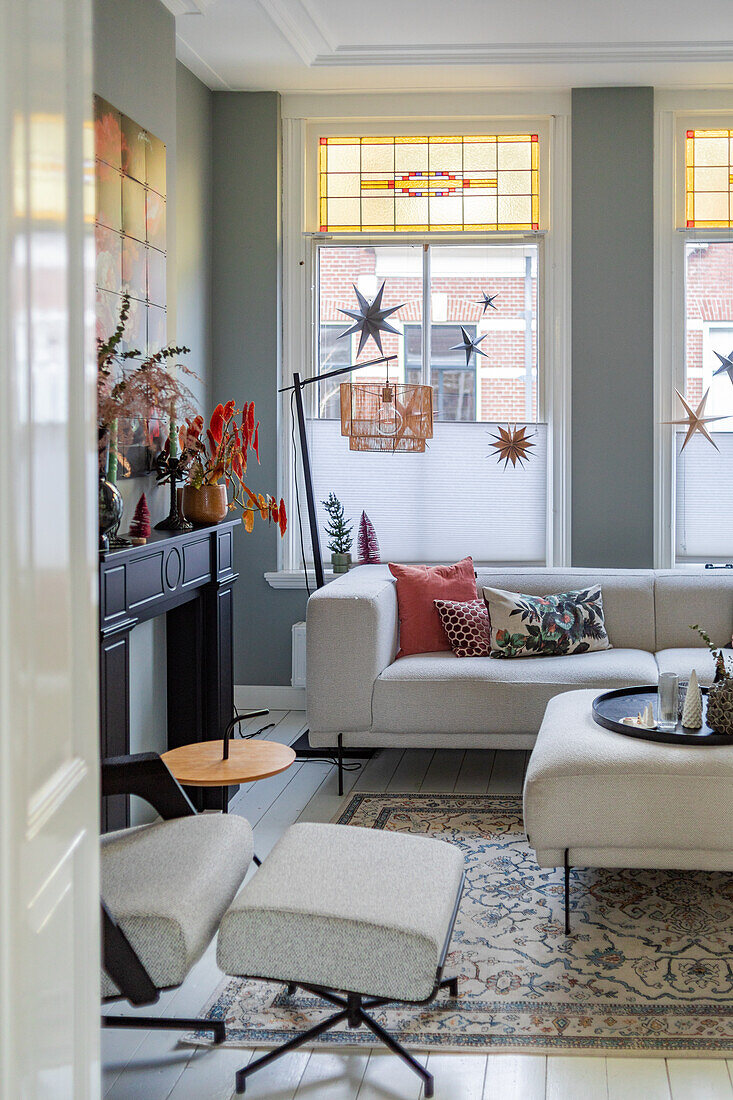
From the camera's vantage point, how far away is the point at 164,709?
3906 millimetres

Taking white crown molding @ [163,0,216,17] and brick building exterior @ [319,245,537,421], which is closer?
white crown molding @ [163,0,216,17]

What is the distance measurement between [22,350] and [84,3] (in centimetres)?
55

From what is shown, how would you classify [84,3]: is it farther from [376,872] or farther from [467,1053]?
[467,1053]

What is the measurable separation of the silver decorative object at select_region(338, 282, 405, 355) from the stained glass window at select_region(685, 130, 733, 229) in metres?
1.55

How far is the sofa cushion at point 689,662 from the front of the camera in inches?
157

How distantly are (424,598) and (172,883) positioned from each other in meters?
2.51

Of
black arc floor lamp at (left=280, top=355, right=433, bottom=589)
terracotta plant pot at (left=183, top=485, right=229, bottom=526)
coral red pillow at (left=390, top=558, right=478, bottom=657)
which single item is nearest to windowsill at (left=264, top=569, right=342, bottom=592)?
black arc floor lamp at (left=280, top=355, right=433, bottom=589)

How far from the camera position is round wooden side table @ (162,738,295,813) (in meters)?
2.76

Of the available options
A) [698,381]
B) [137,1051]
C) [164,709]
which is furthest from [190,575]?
[698,381]

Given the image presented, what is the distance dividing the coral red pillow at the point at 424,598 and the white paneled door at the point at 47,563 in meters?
3.14

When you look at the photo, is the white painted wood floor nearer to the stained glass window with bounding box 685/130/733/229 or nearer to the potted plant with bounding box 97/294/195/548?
the potted plant with bounding box 97/294/195/548

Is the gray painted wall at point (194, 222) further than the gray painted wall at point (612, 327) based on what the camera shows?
No

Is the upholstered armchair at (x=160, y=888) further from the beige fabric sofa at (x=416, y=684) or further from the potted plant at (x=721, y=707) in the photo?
the beige fabric sofa at (x=416, y=684)

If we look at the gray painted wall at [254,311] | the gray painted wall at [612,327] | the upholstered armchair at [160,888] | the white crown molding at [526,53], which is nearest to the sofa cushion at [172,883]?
the upholstered armchair at [160,888]
